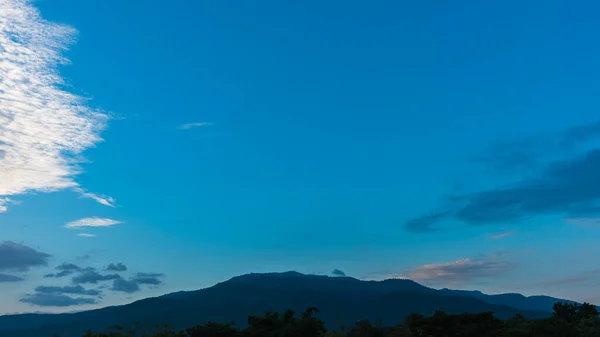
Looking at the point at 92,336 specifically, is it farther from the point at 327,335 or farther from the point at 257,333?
the point at 327,335

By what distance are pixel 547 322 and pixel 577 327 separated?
2.32 meters

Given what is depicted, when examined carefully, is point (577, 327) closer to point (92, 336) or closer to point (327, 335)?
point (327, 335)

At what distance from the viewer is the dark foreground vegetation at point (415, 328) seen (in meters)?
32.2

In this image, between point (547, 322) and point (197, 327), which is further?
point (197, 327)

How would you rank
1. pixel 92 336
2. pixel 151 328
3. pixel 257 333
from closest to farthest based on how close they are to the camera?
pixel 92 336 < pixel 151 328 < pixel 257 333

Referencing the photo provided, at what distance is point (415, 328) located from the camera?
35938 mm

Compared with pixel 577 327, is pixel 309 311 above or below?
above

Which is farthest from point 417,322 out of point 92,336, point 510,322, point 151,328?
point 92,336

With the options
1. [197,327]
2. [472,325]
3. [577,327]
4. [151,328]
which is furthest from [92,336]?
Answer: [577,327]

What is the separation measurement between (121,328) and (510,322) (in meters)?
26.4

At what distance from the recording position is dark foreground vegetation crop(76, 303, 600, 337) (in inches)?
1266

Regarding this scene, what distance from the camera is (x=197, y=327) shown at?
39.0 meters

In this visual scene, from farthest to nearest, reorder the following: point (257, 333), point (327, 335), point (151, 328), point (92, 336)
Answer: point (257, 333) → point (327, 335) → point (151, 328) → point (92, 336)

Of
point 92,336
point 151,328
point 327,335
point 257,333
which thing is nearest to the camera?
point 92,336
